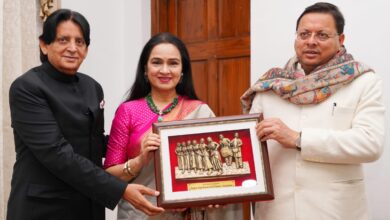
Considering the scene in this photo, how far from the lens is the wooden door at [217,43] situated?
3.06 metres

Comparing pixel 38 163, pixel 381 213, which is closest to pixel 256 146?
pixel 38 163

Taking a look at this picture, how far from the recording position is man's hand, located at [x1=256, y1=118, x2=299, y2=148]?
1588 millimetres

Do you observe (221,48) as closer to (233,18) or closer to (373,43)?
(233,18)

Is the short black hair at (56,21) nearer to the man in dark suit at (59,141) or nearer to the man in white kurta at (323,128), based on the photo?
the man in dark suit at (59,141)

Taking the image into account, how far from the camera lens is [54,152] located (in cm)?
162

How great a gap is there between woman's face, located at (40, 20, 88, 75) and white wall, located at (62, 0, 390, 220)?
1.27 m

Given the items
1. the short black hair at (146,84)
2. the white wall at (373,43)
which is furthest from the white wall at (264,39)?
the short black hair at (146,84)

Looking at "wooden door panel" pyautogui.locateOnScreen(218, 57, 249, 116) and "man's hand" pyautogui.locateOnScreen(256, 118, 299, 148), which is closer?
"man's hand" pyautogui.locateOnScreen(256, 118, 299, 148)

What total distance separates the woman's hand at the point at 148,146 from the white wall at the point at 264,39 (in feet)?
3.93

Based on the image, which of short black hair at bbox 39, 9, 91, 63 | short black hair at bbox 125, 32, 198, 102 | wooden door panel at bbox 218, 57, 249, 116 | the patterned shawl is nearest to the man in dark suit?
short black hair at bbox 39, 9, 91, 63

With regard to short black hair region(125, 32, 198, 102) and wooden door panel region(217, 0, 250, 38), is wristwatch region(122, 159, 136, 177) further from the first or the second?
wooden door panel region(217, 0, 250, 38)

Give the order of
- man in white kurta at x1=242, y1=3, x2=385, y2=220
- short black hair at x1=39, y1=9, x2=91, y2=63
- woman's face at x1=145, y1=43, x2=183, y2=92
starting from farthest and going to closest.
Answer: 1. woman's face at x1=145, y1=43, x2=183, y2=92
2. short black hair at x1=39, y1=9, x2=91, y2=63
3. man in white kurta at x1=242, y1=3, x2=385, y2=220

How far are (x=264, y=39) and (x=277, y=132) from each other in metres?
1.19

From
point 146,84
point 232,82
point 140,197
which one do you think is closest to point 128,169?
point 140,197
